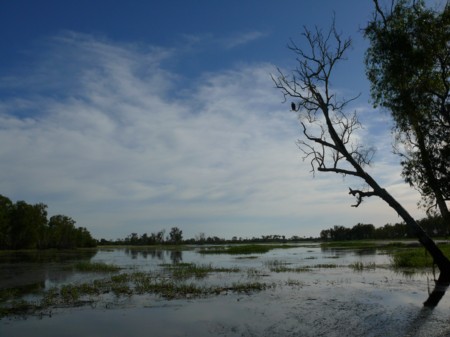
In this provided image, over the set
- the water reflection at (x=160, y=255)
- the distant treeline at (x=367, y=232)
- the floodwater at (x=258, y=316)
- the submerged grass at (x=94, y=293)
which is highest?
the distant treeline at (x=367, y=232)

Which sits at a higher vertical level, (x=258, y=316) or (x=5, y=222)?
(x=5, y=222)

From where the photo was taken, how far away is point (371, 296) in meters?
18.9

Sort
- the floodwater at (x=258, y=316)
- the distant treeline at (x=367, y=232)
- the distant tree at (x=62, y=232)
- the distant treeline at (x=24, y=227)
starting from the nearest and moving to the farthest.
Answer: the floodwater at (x=258, y=316)
the distant treeline at (x=24, y=227)
the distant tree at (x=62, y=232)
the distant treeline at (x=367, y=232)

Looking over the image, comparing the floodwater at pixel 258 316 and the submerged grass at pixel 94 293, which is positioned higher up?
the submerged grass at pixel 94 293

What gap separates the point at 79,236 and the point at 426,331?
139m

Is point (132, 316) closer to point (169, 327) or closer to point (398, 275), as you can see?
point (169, 327)

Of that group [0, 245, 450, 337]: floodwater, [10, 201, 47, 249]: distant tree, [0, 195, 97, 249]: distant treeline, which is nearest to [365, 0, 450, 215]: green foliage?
[0, 245, 450, 337]: floodwater

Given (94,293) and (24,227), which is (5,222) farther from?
(94,293)

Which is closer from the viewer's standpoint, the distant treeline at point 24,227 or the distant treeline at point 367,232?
the distant treeline at point 24,227

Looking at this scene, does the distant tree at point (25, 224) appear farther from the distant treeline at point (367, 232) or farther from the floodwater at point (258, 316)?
the distant treeline at point (367, 232)

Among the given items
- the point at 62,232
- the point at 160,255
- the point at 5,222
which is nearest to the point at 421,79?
the point at 160,255

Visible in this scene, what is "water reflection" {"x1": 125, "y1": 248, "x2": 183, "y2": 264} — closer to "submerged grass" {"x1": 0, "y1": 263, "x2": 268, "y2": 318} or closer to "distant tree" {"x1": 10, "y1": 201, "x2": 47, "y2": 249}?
"submerged grass" {"x1": 0, "y1": 263, "x2": 268, "y2": 318}

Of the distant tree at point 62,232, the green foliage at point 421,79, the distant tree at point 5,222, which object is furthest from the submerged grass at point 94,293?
the distant tree at point 62,232

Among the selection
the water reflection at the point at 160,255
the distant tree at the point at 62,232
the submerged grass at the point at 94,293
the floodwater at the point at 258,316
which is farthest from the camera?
the distant tree at the point at 62,232
